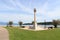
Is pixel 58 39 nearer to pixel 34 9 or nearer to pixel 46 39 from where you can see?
pixel 46 39

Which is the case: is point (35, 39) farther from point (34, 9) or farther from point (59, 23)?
point (59, 23)

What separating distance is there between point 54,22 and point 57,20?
8.37 feet

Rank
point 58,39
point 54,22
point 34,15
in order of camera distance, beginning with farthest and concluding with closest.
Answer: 1. point 54,22
2. point 34,15
3. point 58,39

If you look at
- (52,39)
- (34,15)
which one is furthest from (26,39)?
(34,15)

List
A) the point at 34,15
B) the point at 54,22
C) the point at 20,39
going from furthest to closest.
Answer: the point at 54,22 → the point at 34,15 → the point at 20,39

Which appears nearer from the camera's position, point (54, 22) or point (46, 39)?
point (46, 39)

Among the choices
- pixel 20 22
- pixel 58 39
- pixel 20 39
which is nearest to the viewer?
pixel 20 39

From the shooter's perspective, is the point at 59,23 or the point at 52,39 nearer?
the point at 52,39

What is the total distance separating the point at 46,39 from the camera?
17.4 metres

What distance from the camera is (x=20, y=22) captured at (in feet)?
242

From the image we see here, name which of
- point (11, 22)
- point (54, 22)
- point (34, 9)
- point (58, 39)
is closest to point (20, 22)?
point (11, 22)

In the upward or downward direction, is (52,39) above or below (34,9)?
below

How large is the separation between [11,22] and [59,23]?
22.6 m

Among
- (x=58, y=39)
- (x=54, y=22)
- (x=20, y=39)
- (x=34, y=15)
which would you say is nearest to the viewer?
(x=20, y=39)
